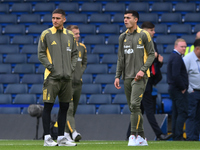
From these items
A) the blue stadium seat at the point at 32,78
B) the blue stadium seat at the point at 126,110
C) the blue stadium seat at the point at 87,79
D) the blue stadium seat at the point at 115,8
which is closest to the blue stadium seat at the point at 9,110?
the blue stadium seat at the point at 32,78

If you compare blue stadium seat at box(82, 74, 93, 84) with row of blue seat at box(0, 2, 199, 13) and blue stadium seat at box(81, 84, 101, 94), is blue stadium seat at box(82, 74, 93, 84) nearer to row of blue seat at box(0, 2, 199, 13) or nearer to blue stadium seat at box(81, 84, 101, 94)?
blue stadium seat at box(81, 84, 101, 94)

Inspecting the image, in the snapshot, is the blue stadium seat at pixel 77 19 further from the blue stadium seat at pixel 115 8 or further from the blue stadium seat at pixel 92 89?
the blue stadium seat at pixel 92 89

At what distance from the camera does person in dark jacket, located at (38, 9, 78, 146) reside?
5.07 metres

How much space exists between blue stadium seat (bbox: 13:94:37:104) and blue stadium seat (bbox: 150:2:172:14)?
4835 millimetres

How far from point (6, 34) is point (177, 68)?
668 centimetres

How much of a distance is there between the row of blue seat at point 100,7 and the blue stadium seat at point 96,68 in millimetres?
2592

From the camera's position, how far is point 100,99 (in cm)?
965

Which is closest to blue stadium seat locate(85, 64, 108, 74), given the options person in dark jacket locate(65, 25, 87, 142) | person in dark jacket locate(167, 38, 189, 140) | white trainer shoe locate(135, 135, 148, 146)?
person in dark jacket locate(167, 38, 189, 140)

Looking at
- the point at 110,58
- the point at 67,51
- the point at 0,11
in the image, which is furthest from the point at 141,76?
the point at 0,11

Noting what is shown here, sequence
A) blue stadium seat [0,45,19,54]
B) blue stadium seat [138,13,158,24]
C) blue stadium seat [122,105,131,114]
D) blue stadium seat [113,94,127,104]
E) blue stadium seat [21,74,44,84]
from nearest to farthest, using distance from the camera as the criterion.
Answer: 1. blue stadium seat [122,105,131,114]
2. blue stadium seat [113,94,127,104]
3. blue stadium seat [21,74,44,84]
4. blue stadium seat [0,45,19,54]
5. blue stadium seat [138,13,158,24]

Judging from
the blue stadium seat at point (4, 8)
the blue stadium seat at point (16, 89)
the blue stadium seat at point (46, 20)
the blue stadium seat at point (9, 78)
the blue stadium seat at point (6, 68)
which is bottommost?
the blue stadium seat at point (16, 89)

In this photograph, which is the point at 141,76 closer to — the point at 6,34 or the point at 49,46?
the point at 49,46

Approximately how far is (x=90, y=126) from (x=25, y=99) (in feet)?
7.68

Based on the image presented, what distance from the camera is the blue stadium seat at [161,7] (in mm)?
12602
